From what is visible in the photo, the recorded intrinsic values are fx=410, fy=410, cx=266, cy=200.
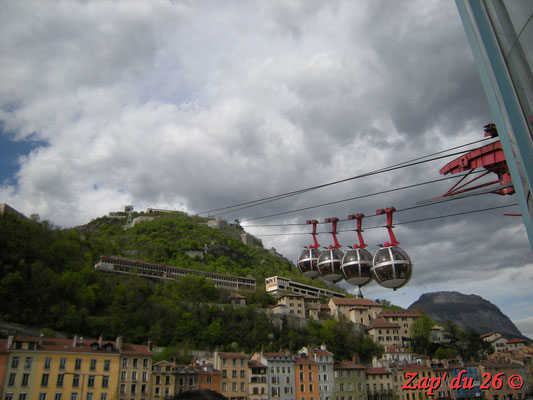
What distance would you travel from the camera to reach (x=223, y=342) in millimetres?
64875

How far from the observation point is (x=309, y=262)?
10539mm

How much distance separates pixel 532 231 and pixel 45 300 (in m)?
64.5

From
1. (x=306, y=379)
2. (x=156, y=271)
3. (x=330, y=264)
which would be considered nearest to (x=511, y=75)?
(x=330, y=264)

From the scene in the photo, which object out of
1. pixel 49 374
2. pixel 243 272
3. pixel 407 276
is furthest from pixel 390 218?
pixel 243 272

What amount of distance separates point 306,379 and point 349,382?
7091mm

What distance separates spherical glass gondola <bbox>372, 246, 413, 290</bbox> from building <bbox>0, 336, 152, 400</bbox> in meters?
39.2

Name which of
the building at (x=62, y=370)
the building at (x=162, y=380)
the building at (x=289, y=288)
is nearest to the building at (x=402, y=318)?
the building at (x=289, y=288)

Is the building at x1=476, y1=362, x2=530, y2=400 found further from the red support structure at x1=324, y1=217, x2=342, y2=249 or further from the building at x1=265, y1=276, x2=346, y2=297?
the red support structure at x1=324, y1=217, x2=342, y2=249

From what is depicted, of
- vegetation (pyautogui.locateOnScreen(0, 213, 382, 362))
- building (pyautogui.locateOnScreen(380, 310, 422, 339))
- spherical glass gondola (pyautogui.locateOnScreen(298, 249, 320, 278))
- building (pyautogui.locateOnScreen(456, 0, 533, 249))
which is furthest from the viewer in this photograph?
building (pyautogui.locateOnScreen(380, 310, 422, 339))

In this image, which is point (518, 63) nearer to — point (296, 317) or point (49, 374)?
point (49, 374)

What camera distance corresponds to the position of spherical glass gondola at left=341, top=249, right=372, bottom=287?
8953 mm

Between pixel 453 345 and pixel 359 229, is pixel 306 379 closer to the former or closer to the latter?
pixel 453 345

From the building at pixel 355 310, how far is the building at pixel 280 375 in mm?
38730

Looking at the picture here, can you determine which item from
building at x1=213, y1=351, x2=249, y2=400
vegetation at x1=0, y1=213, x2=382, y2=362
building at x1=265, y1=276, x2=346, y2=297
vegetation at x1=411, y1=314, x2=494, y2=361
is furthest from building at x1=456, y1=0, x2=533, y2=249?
building at x1=265, y1=276, x2=346, y2=297
